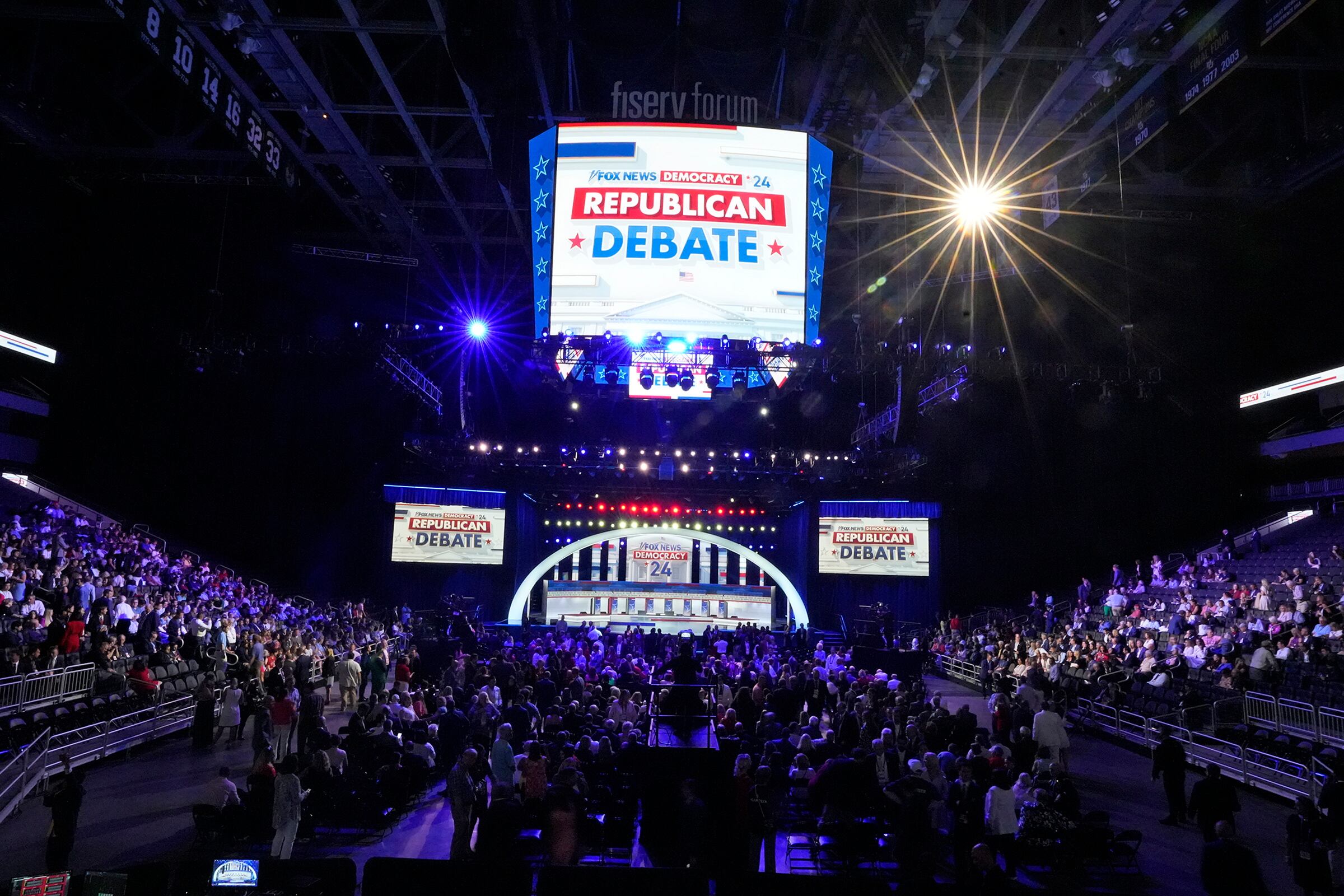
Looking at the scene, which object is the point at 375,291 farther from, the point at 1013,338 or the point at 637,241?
the point at 1013,338

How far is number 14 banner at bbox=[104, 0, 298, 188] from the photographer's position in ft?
29.7

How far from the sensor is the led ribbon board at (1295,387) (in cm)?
2032

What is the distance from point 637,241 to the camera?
11.1m

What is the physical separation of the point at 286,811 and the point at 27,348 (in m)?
18.8

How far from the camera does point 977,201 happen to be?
586 inches

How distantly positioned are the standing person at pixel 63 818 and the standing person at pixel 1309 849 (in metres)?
10.5

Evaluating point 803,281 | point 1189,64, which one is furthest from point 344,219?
point 1189,64

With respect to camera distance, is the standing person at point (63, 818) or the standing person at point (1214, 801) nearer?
the standing person at point (63, 818)

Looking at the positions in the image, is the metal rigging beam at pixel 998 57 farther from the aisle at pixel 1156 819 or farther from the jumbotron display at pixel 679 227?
the aisle at pixel 1156 819

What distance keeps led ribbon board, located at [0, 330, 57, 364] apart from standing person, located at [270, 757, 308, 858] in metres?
17.9

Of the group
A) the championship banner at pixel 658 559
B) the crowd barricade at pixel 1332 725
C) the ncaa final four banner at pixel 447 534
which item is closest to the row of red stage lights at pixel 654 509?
the championship banner at pixel 658 559

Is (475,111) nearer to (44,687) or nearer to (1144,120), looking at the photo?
(1144,120)

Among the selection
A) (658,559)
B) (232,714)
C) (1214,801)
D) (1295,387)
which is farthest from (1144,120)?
(658,559)

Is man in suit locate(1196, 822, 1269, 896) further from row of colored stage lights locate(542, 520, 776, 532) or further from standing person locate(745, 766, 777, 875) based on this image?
row of colored stage lights locate(542, 520, 776, 532)
